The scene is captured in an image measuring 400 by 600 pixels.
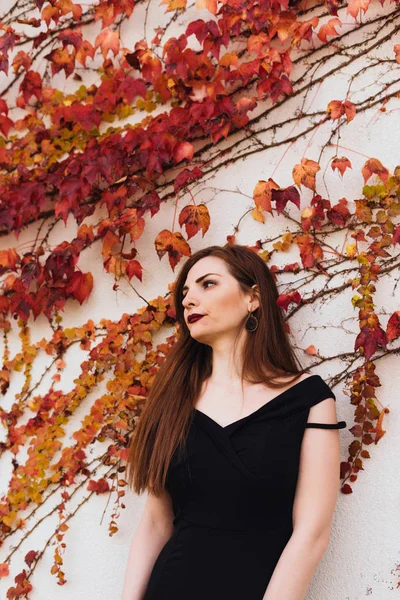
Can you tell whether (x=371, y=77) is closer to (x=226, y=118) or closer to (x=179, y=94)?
(x=226, y=118)

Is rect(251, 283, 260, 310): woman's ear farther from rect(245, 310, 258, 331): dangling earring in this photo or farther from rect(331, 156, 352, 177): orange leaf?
rect(331, 156, 352, 177): orange leaf

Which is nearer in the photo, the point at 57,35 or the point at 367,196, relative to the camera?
the point at 367,196

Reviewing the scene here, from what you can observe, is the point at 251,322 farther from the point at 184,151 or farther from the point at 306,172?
the point at 184,151

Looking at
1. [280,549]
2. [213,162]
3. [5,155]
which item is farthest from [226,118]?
[280,549]

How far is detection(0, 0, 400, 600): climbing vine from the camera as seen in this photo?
2373 millimetres

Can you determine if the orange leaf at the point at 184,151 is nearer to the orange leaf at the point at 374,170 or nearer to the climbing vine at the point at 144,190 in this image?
the climbing vine at the point at 144,190

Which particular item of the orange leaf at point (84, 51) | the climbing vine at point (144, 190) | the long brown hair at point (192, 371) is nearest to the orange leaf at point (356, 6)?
the climbing vine at point (144, 190)

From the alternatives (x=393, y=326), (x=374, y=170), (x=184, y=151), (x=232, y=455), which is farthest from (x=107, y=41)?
(x=232, y=455)

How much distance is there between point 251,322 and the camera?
220cm

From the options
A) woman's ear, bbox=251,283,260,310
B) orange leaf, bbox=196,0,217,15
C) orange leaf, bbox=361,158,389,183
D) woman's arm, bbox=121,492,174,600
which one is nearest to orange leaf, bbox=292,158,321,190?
orange leaf, bbox=361,158,389,183

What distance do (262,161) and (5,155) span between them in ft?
3.75

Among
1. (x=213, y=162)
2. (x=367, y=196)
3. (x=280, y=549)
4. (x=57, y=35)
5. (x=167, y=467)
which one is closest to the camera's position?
(x=280, y=549)

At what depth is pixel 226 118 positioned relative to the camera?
2.64 m

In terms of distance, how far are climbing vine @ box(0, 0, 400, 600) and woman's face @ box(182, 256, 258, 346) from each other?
20cm
